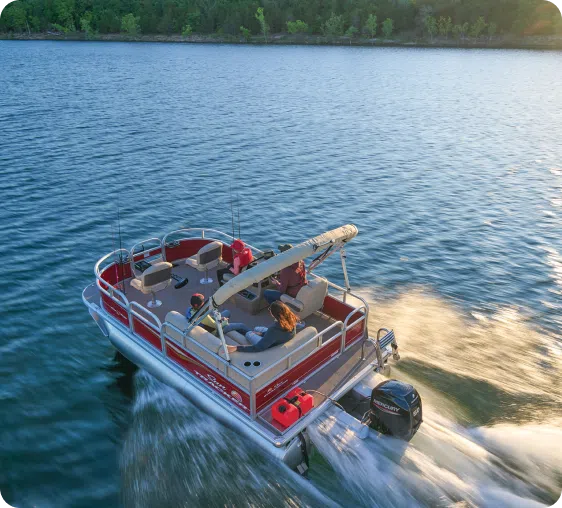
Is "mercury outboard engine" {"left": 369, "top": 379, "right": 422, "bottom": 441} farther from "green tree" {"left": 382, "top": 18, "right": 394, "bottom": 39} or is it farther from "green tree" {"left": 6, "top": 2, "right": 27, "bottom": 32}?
"green tree" {"left": 6, "top": 2, "right": 27, "bottom": 32}

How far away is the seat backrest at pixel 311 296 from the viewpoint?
10758 millimetres

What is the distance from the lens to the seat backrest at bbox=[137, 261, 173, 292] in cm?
1181

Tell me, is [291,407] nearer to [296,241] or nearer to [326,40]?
[296,241]

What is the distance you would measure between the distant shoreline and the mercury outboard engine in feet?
412

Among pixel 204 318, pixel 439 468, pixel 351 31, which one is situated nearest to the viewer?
pixel 439 468

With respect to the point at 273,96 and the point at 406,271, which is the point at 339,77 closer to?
the point at 273,96

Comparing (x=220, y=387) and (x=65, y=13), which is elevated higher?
(x=220, y=387)

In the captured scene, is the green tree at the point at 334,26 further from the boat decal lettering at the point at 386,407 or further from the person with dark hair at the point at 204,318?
the boat decal lettering at the point at 386,407

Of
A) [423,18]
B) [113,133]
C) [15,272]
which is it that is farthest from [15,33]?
[15,272]

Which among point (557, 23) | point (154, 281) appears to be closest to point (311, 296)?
point (154, 281)

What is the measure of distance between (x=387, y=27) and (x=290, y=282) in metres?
128

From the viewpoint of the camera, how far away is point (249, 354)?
916cm

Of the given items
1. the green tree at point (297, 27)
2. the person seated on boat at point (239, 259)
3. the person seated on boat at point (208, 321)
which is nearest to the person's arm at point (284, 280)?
the person seated on boat at point (239, 259)

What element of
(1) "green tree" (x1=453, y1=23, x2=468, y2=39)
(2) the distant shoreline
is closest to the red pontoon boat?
(2) the distant shoreline
